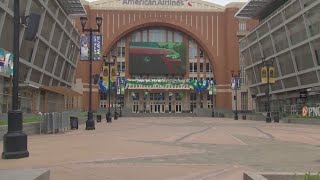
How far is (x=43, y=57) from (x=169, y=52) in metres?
59.0

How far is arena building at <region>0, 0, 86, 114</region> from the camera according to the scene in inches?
1684

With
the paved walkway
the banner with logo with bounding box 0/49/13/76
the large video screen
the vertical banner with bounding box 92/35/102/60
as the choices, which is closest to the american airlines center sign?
the large video screen

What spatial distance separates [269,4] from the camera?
84.1m

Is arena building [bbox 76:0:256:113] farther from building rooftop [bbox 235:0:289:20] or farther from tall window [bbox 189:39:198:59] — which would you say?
building rooftop [bbox 235:0:289:20]

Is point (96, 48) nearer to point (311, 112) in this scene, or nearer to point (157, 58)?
point (311, 112)

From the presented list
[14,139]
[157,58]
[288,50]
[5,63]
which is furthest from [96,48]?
[157,58]

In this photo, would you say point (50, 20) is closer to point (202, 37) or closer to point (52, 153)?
point (52, 153)

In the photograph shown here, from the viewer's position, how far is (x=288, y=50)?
69.6 m

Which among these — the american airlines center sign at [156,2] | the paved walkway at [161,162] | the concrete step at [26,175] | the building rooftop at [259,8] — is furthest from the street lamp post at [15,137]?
the american airlines center sign at [156,2]

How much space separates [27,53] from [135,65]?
208 ft

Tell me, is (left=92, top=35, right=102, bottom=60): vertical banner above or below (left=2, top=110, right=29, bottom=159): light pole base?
above

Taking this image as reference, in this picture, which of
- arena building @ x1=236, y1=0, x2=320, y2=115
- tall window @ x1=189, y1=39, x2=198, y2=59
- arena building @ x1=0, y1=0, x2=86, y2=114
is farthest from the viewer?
tall window @ x1=189, y1=39, x2=198, y2=59

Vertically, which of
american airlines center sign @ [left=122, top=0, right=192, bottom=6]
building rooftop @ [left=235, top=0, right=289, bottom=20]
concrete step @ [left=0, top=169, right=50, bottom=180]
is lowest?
concrete step @ [left=0, top=169, right=50, bottom=180]

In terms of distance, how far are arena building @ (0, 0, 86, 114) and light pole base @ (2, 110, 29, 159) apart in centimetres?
2373
